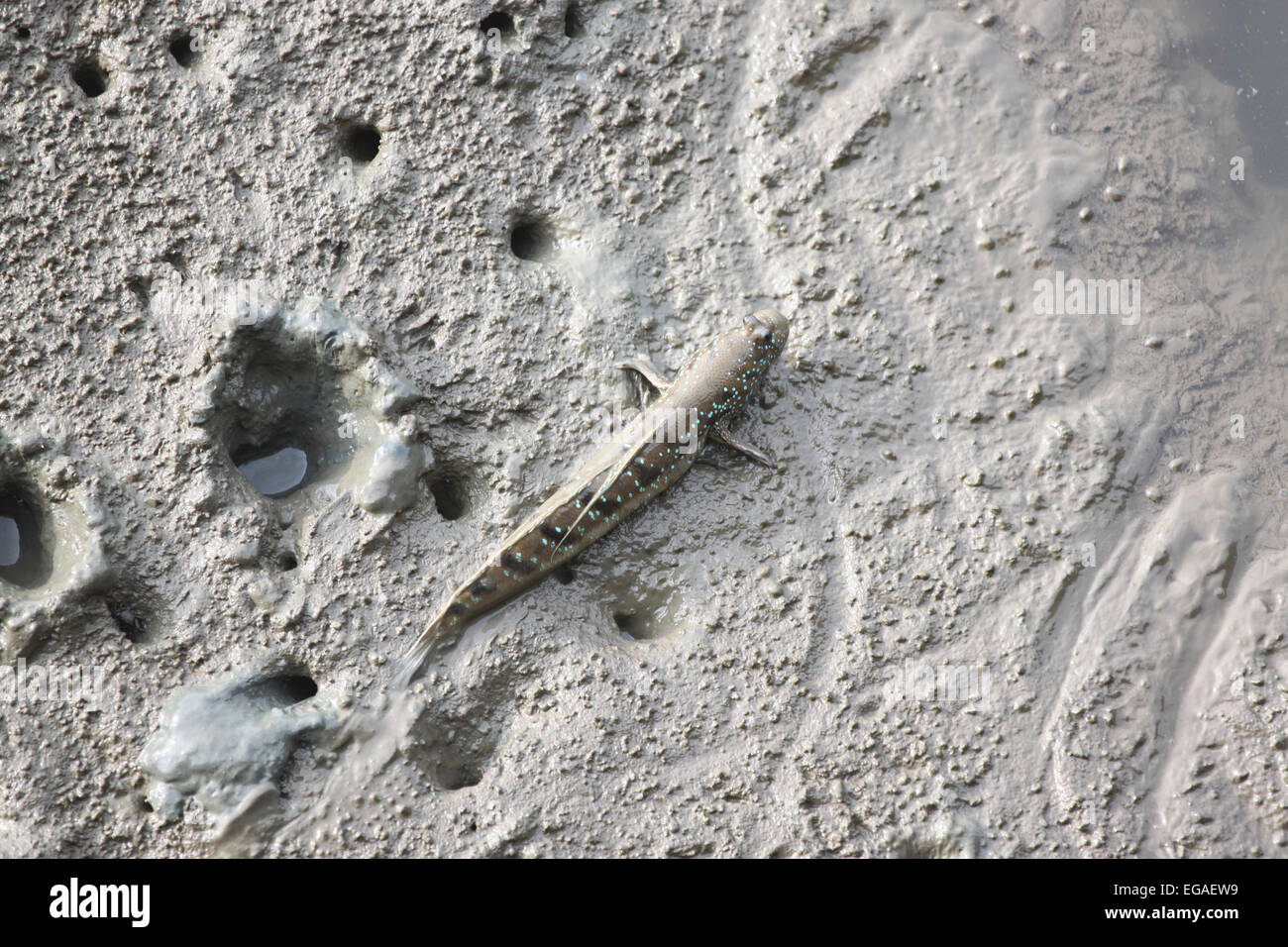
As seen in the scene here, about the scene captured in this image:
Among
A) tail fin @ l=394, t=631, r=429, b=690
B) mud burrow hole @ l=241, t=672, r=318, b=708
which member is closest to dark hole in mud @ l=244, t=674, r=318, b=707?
mud burrow hole @ l=241, t=672, r=318, b=708

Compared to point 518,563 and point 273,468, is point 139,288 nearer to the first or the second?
point 273,468

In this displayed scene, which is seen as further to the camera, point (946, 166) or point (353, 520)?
point (946, 166)

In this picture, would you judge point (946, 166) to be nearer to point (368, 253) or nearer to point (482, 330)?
point (482, 330)

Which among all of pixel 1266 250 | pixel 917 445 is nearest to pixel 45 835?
pixel 917 445

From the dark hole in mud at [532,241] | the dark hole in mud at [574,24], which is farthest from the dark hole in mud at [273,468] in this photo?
the dark hole in mud at [574,24]

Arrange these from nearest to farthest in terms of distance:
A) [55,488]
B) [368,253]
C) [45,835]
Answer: [45,835] → [55,488] → [368,253]

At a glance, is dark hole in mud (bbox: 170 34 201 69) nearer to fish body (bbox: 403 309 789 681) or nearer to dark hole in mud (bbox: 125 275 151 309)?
dark hole in mud (bbox: 125 275 151 309)

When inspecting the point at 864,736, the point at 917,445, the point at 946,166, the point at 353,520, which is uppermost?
the point at 946,166
